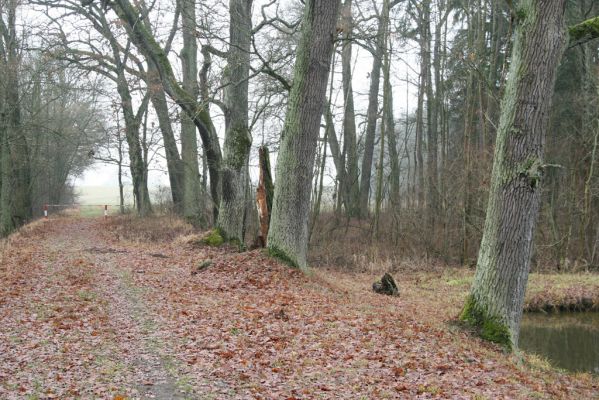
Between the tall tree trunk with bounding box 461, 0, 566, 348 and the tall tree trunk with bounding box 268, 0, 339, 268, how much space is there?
4.46 m

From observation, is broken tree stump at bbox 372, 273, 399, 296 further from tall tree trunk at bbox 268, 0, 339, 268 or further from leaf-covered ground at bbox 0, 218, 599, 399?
tall tree trunk at bbox 268, 0, 339, 268

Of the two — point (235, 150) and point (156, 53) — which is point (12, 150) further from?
point (235, 150)

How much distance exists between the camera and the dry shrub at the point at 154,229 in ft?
69.8

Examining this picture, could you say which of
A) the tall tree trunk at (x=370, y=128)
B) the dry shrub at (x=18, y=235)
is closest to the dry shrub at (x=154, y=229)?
the dry shrub at (x=18, y=235)

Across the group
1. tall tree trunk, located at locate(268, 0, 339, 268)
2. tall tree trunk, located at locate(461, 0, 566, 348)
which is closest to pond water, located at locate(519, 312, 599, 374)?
tall tree trunk, located at locate(461, 0, 566, 348)

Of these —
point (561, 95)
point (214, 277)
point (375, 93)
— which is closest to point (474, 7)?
point (561, 95)

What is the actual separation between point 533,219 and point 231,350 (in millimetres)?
5490

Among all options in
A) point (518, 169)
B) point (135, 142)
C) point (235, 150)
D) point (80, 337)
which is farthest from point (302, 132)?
point (135, 142)

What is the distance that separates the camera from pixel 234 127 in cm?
1700

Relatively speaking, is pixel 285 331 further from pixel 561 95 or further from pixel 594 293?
pixel 561 95

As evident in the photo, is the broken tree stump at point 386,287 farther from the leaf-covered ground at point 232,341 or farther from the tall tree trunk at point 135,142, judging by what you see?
the tall tree trunk at point 135,142

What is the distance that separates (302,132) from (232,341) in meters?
6.03

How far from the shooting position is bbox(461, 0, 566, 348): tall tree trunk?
362 inches

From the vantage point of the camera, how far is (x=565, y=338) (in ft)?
46.4
